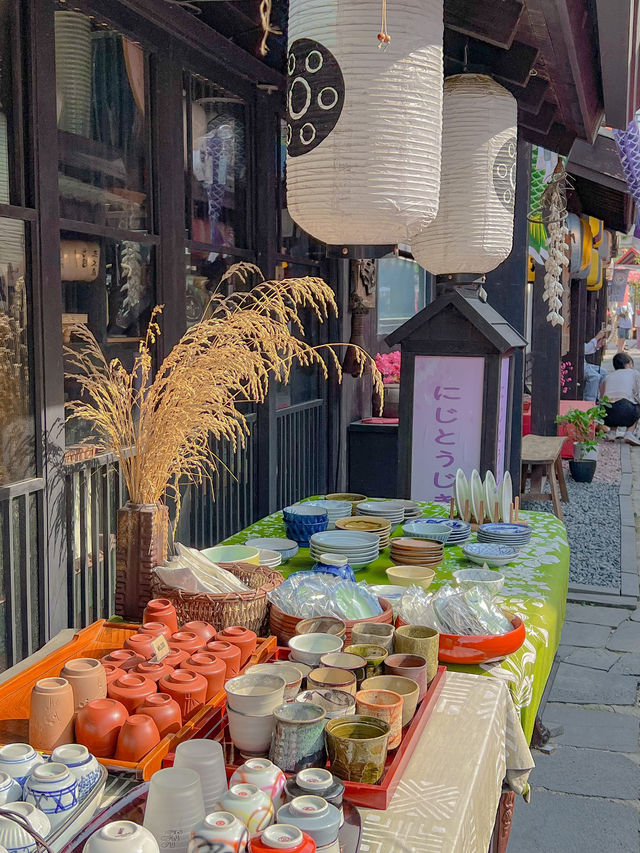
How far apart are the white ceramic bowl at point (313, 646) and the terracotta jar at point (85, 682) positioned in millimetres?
500

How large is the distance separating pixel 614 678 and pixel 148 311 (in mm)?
3346

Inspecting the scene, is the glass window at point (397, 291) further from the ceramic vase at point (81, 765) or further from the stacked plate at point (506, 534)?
the ceramic vase at point (81, 765)

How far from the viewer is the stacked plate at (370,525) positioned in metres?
3.56

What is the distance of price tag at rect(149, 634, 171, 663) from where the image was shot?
6.83ft

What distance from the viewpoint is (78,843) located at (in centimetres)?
138

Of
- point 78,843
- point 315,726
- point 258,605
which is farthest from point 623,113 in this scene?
point 78,843

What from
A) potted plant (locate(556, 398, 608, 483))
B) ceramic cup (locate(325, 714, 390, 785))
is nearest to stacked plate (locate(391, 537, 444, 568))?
ceramic cup (locate(325, 714, 390, 785))

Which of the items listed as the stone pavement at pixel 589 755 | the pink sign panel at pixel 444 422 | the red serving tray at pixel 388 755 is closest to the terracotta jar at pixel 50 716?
the red serving tray at pixel 388 755

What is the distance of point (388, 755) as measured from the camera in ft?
5.94

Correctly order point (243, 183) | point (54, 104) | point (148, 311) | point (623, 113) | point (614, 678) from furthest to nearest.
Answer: point (243, 183) < point (614, 678) < point (148, 311) < point (623, 113) < point (54, 104)

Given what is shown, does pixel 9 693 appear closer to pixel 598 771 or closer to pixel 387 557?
pixel 387 557

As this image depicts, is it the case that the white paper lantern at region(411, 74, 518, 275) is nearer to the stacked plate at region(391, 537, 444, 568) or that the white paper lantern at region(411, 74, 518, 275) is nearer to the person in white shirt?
the stacked plate at region(391, 537, 444, 568)

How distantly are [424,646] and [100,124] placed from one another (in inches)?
114

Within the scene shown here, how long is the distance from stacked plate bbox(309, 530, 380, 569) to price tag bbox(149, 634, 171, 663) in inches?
44.1
